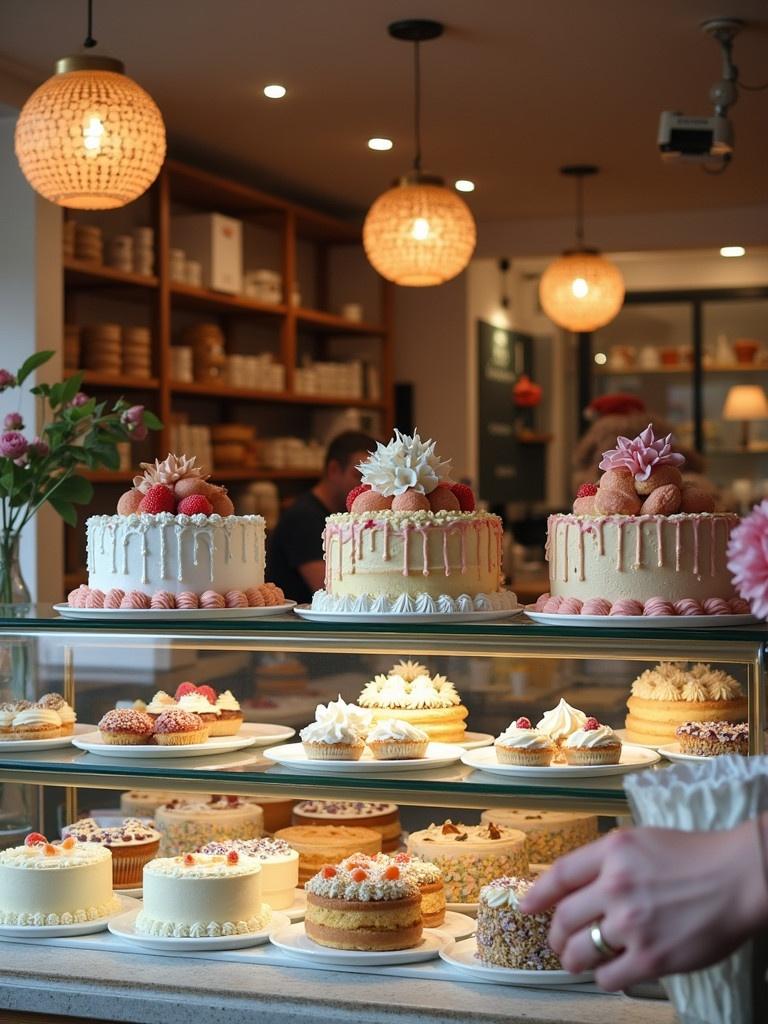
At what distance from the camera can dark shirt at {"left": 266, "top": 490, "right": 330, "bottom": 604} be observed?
568 cm

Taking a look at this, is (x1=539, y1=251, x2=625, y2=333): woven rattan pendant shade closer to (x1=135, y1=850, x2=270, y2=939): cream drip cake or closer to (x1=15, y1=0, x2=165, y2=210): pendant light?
(x1=15, y1=0, x2=165, y2=210): pendant light

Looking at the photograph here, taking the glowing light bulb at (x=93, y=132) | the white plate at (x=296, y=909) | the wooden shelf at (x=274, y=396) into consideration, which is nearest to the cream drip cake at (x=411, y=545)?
the white plate at (x=296, y=909)

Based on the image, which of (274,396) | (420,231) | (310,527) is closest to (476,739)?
(310,527)

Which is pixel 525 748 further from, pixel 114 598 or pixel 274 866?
pixel 114 598

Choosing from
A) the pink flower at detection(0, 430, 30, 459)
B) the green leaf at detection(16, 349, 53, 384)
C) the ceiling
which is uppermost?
the ceiling

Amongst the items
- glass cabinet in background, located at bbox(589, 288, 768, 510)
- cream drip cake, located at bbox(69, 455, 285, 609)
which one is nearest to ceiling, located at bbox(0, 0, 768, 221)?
glass cabinet in background, located at bbox(589, 288, 768, 510)

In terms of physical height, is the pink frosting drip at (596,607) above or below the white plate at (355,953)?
above

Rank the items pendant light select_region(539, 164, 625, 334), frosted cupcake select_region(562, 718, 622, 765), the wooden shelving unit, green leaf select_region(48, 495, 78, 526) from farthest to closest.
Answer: pendant light select_region(539, 164, 625, 334)
the wooden shelving unit
green leaf select_region(48, 495, 78, 526)
frosted cupcake select_region(562, 718, 622, 765)

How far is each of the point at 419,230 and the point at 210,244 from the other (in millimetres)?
1710

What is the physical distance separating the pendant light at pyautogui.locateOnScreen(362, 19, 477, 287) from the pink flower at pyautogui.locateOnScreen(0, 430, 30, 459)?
260cm

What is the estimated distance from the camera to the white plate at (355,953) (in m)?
2.31

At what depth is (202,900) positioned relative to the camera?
2451 millimetres

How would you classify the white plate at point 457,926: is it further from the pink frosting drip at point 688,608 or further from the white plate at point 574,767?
the pink frosting drip at point 688,608

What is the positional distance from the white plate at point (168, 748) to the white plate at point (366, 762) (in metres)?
0.09
